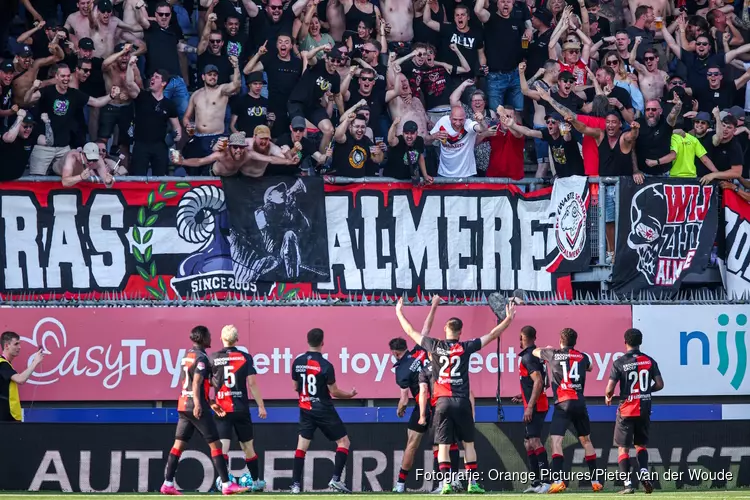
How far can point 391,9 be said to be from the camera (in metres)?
20.0

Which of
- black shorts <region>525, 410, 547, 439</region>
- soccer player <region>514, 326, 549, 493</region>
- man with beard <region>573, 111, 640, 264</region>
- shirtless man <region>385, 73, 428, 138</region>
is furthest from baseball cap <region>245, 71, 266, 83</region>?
black shorts <region>525, 410, 547, 439</region>

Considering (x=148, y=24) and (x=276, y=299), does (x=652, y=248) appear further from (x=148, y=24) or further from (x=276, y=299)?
(x=148, y=24)

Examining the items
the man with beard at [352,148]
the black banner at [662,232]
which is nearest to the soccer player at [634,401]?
the black banner at [662,232]

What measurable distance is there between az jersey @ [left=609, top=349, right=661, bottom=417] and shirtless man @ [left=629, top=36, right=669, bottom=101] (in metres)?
6.39

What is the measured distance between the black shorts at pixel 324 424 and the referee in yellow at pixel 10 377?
328 cm

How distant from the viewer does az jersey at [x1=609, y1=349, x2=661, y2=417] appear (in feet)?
47.6

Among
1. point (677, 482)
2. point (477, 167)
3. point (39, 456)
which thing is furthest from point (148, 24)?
point (677, 482)

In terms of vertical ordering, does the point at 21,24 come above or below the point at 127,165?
above

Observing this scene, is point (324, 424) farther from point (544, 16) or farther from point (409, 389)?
point (544, 16)

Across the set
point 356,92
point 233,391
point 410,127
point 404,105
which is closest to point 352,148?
point 410,127

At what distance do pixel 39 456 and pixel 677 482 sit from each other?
7524 millimetres

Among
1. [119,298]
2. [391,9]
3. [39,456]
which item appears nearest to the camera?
[39,456]

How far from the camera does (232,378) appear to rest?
14359 mm

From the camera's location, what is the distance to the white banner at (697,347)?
17297 mm
